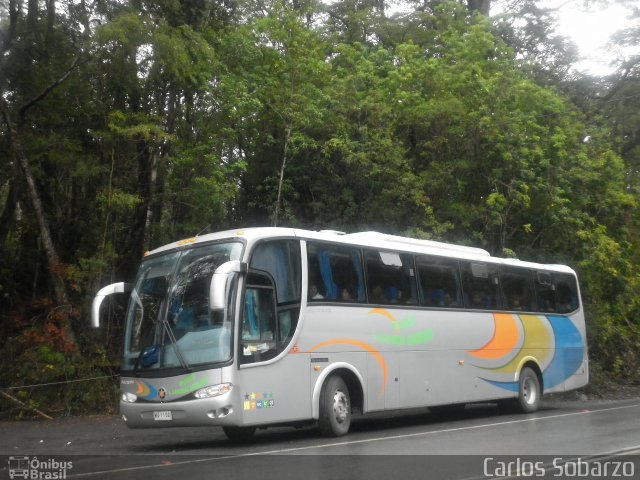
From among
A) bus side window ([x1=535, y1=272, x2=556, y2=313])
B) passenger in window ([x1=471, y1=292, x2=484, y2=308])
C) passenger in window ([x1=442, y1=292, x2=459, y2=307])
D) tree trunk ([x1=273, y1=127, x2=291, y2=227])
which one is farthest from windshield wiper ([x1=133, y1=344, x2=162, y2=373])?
bus side window ([x1=535, y1=272, x2=556, y2=313])

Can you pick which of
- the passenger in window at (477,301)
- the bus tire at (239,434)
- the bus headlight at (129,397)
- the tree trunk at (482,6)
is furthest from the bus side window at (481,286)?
the tree trunk at (482,6)

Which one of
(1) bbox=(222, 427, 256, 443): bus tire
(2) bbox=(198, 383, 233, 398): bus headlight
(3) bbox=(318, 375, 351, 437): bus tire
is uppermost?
(2) bbox=(198, 383, 233, 398): bus headlight

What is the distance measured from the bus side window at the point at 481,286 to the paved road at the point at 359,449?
2456 mm

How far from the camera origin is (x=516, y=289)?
63.4ft

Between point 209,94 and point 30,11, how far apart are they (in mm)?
4563

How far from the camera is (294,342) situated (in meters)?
13.3

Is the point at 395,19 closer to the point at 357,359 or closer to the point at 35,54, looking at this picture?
the point at 35,54

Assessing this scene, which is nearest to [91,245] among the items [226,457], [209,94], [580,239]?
[209,94]

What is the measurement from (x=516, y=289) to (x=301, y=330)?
761cm

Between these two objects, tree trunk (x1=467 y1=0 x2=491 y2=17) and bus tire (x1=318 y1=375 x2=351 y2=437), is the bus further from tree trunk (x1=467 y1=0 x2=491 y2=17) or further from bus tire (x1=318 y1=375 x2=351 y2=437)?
tree trunk (x1=467 y1=0 x2=491 y2=17)

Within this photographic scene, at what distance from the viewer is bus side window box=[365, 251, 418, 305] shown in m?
15.2

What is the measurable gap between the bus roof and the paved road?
3282 millimetres

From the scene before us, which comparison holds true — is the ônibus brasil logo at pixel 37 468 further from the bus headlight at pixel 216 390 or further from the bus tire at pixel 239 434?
the bus tire at pixel 239 434

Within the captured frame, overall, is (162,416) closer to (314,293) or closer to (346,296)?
(314,293)
